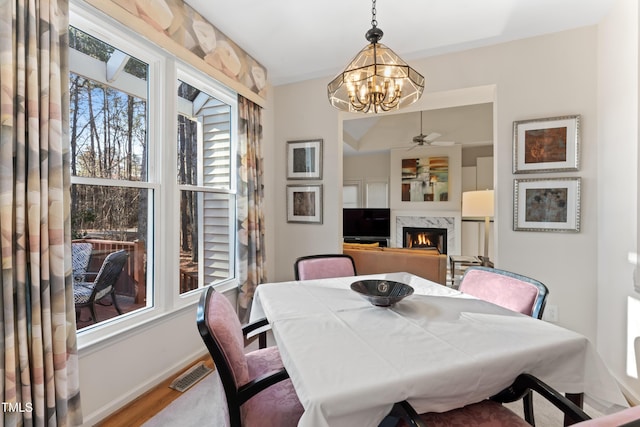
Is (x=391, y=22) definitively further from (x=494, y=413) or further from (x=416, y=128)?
(x=416, y=128)

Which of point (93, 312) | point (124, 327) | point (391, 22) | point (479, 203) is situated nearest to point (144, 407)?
point (124, 327)

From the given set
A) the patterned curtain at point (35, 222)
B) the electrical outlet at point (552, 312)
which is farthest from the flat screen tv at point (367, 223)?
the patterned curtain at point (35, 222)

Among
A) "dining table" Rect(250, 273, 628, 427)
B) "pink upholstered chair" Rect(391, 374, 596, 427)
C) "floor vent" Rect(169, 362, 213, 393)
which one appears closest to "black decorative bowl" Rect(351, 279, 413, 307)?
"dining table" Rect(250, 273, 628, 427)

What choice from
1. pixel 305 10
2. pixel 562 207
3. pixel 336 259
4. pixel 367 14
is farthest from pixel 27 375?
pixel 562 207

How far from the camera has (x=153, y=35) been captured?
1.88m

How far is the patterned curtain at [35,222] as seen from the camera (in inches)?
47.4

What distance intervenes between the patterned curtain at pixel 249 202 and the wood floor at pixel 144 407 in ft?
→ 3.16

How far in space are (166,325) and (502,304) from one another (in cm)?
228

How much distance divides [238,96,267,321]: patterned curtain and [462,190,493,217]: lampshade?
2.67 meters

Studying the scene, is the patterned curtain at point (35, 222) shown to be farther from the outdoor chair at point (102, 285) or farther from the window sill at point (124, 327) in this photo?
the outdoor chair at point (102, 285)

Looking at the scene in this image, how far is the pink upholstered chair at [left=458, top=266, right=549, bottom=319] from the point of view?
156 cm

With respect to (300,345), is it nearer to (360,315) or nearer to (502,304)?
(360,315)

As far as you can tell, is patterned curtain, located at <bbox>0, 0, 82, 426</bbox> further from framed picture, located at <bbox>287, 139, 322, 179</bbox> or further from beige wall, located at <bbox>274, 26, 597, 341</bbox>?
beige wall, located at <bbox>274, 26, 597, 341</bbox>

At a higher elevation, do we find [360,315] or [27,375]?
[360,315]
